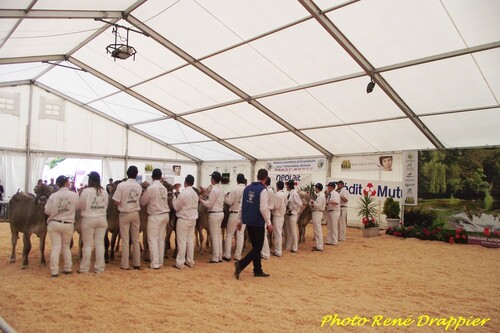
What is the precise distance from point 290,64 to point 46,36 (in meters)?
6.89

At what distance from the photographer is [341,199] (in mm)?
10445

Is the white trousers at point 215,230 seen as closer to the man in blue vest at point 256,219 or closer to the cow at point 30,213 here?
the man in blue vest at point 256,219

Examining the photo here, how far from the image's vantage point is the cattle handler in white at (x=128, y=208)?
588 cm

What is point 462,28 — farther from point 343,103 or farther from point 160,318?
point 160,318

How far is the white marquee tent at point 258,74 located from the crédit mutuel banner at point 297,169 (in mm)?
373

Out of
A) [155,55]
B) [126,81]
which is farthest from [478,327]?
[126,81]

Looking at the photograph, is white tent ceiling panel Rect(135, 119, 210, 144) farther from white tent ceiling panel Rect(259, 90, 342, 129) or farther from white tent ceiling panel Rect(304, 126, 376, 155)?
white tent ceiling panel Rect(304, 126, 376, 155)

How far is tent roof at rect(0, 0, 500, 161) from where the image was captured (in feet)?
23.7

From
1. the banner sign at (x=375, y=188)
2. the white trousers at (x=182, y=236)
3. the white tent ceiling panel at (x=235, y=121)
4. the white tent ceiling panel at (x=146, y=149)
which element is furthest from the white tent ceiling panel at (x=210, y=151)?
the white trousers at (x=182, y=236)

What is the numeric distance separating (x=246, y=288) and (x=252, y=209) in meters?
1.22

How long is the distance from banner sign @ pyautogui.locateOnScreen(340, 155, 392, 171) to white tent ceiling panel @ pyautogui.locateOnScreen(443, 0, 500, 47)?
6.27 m

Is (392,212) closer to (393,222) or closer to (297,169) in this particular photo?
(393,222)

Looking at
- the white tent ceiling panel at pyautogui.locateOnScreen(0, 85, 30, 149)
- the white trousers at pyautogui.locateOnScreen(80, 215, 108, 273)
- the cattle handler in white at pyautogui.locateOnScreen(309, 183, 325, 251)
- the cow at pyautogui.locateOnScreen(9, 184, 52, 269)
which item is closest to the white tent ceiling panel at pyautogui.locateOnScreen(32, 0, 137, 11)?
the cow at pyautogui.locateOnScreen(9, 184, 52, 269)

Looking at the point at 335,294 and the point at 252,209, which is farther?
the point at 252,209
